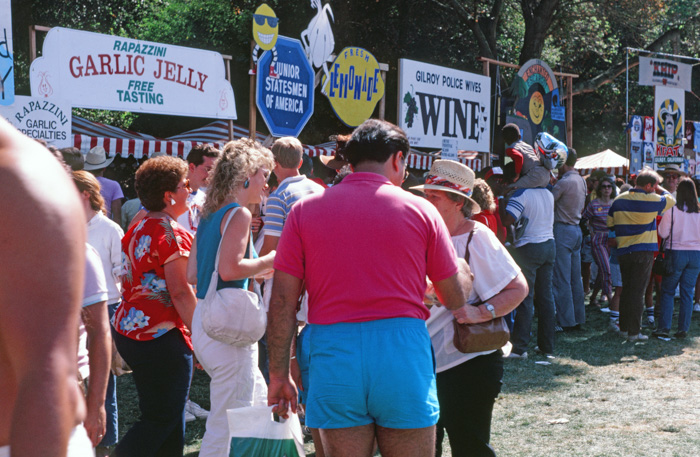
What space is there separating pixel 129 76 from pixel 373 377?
20.5 feet

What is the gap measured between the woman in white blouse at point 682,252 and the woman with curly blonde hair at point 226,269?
713cm

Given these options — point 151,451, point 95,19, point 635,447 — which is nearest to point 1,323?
point 151,451

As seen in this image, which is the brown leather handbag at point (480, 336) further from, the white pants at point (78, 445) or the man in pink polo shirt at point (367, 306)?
the white pants at point (78, 445)

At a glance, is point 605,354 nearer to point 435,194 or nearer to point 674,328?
point 674,328

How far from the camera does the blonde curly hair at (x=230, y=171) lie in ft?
12.8

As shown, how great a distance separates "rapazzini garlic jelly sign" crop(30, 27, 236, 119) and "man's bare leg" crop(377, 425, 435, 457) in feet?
19.1

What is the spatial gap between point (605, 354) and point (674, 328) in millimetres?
2361

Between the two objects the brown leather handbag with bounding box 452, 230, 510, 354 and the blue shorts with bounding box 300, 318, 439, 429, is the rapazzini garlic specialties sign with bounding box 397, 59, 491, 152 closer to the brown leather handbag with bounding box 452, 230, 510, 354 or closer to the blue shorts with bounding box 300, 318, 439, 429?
the brown leather handbag with bounding box 452, 230, 510, 354

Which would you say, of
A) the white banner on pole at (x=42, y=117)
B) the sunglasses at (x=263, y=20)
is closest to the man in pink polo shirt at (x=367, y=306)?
the white banner on pole at (x=42, y=117)

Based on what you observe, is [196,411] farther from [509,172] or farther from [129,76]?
[509,172]

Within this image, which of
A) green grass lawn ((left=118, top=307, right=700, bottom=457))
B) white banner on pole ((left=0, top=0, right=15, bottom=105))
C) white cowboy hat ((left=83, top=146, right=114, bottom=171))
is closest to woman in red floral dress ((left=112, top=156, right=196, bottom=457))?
green grass lawn ((left=118, top=307, right=700, bottom=457))

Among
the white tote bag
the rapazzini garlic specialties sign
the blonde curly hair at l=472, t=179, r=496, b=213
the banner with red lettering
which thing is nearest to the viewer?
the white tote bag

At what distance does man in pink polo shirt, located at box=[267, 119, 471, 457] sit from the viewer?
267 centimetres

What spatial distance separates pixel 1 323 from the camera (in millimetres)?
1059
